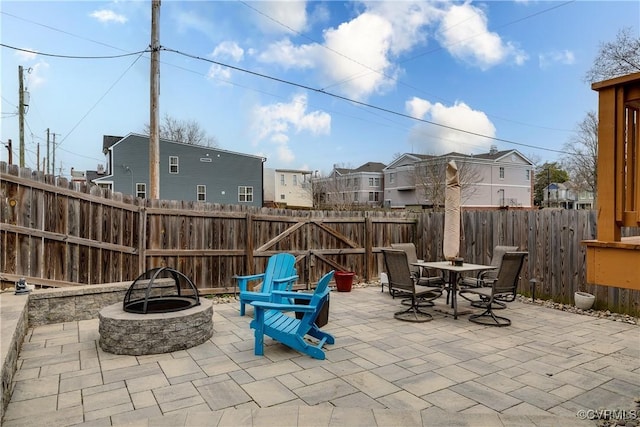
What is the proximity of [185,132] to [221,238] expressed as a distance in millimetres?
25091

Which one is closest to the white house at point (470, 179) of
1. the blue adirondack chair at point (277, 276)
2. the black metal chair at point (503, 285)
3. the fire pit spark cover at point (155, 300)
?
the black metal chair at point (503, 285)

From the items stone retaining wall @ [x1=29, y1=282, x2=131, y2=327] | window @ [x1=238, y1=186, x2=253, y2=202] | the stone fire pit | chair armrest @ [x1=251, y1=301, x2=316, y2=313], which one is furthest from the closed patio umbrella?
window @ [x1=238, y1=186, x2=253, y2=202]

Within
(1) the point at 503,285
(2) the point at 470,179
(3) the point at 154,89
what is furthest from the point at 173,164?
(2) the point at 470,179

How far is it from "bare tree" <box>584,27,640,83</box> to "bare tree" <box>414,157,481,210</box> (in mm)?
9592

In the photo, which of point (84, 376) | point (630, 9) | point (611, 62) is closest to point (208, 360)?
point (84, 376)

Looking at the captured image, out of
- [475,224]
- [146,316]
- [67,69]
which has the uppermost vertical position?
[67,69]

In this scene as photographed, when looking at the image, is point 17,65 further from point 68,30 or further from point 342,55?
point 342,55

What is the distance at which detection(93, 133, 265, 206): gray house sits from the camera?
20.0 m

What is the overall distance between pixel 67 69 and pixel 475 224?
33.4 ft

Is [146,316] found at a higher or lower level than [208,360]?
higher

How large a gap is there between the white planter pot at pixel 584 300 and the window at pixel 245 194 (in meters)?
19.6

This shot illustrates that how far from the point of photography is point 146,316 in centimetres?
362

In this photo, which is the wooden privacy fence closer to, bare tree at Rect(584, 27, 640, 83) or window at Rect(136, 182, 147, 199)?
bare tree at Rect(584, 27, 640, 83)

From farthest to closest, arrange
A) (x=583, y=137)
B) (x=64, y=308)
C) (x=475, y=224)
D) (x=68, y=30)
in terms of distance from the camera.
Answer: (x=583, y=137) < (x=68, y=30) < (x=475, y=224) < (x=64, y=308)
